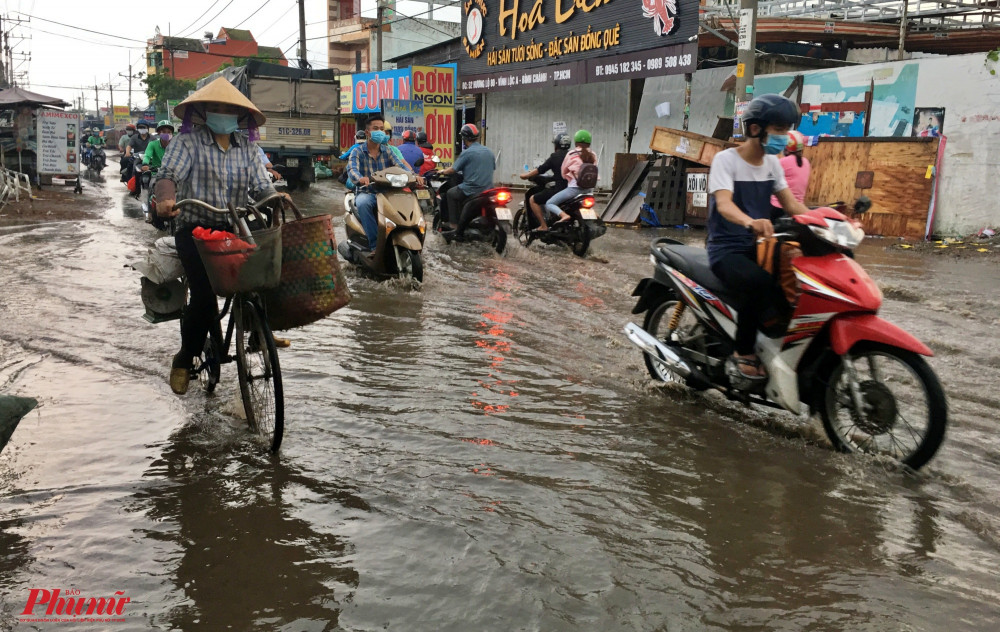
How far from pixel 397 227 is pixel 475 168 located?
2927 mm

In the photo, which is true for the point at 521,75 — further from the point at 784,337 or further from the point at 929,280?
the point at 784,337

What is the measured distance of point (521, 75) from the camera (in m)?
24.9

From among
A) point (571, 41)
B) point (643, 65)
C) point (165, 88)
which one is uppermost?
point (165, 88)

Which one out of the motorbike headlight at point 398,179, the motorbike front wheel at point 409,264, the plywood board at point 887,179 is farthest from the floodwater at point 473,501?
the plywood board at point 887,179

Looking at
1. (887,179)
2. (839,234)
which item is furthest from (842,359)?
(887,179)

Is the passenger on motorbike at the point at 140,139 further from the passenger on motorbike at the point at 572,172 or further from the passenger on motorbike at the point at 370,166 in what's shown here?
the passenger on motorbike at the point at 572,172

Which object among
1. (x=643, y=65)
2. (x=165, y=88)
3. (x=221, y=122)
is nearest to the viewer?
(x=221, y=122)

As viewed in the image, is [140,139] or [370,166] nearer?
[370,166]

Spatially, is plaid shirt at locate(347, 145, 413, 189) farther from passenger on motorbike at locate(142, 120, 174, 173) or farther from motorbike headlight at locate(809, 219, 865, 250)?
motorbike headlight at locate(809, 219, 865, 250)

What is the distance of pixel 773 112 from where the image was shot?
4.30 m

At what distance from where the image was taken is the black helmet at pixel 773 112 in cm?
431

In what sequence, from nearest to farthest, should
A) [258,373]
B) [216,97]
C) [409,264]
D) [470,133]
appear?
[258,373], [216,97], [409,264], [470,133]

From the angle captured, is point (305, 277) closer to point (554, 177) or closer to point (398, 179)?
point (398, 179)

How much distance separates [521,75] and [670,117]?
19.1 feet
